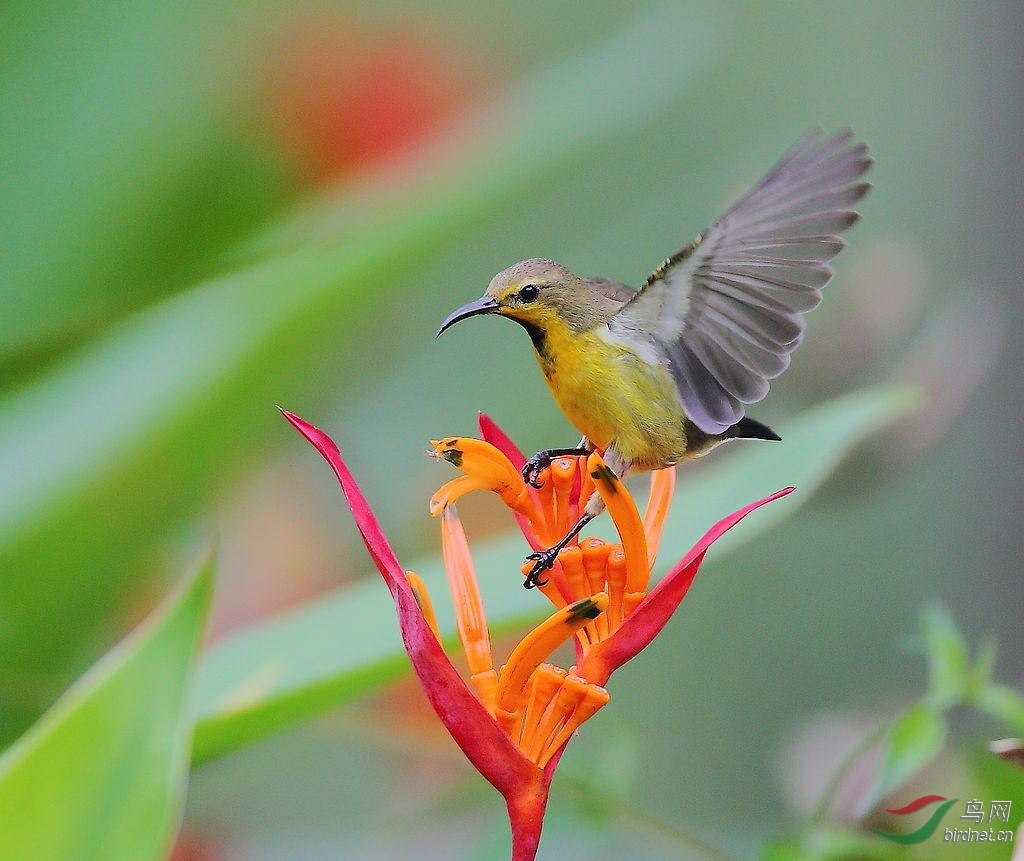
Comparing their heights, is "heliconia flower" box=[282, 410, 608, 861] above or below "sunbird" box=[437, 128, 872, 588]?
below

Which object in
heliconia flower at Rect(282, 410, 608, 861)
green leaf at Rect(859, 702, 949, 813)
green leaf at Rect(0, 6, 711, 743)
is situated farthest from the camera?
green leaf at Rect(0, 6, 711, 743)

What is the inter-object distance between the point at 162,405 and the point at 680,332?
366mm

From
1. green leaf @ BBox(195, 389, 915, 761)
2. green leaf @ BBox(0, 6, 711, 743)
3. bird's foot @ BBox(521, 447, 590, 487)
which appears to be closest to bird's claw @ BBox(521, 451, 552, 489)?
bird's foot @ BBox(521, 447, 590, 487)

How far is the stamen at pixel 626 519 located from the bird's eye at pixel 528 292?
4 centimetres

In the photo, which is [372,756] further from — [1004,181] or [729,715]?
[1004,181]

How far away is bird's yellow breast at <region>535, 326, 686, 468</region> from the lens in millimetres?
282

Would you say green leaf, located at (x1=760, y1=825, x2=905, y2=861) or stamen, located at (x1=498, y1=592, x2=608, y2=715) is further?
green leaf, located at (x1=760, y1=825, x2=905, y2=861)

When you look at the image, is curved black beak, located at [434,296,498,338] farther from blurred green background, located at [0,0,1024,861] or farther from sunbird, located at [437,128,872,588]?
blurred green background, located at [0,0,1024,861]

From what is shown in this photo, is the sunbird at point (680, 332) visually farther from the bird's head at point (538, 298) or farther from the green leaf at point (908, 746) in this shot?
the green leaf at point (908, 746)

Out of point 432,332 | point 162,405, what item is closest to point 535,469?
point 162,405

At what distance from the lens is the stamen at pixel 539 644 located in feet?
0.76

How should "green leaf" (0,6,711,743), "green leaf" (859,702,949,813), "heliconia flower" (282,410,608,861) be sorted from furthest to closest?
"green leaf" (0,6,711,743), "green leaf" (859,702,949,813), "heliconia flower" (282,410,608,861)

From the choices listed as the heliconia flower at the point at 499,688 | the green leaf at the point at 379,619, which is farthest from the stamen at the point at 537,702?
the green leaf at the point at 379,619

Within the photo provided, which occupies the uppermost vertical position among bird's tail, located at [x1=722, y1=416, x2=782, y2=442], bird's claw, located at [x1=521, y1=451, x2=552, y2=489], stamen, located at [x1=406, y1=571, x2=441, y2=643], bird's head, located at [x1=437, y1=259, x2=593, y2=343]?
bird's head, located at [x1=437, y1=259, x2=593, y2=343]
